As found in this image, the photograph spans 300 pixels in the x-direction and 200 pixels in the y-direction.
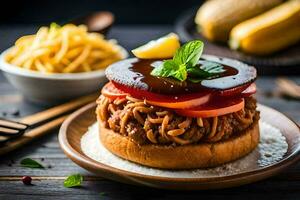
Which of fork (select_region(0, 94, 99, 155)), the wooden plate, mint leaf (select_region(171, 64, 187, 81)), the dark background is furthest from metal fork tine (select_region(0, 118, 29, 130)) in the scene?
the dark background

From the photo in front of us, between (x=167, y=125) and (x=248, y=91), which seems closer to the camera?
(x=167, y=125)

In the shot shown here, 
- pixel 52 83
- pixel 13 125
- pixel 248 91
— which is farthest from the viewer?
pixel 52 83

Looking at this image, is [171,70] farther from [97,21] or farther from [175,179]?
[97,21]

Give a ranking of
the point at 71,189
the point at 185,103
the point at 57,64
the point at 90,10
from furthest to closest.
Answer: the point at 90,10, the point at 57,64, the point at 71,189, the point at 185,103

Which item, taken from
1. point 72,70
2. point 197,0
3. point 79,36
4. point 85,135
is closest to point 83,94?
point 72,70

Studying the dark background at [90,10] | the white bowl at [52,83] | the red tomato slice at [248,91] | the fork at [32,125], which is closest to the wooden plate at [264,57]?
the white bowl at [52,83]

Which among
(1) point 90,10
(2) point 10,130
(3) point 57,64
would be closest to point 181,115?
(2) point 10,130

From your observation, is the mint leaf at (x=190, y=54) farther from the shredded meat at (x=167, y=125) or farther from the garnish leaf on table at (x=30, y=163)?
the garnish leaf on table at (x=30, y=163)
